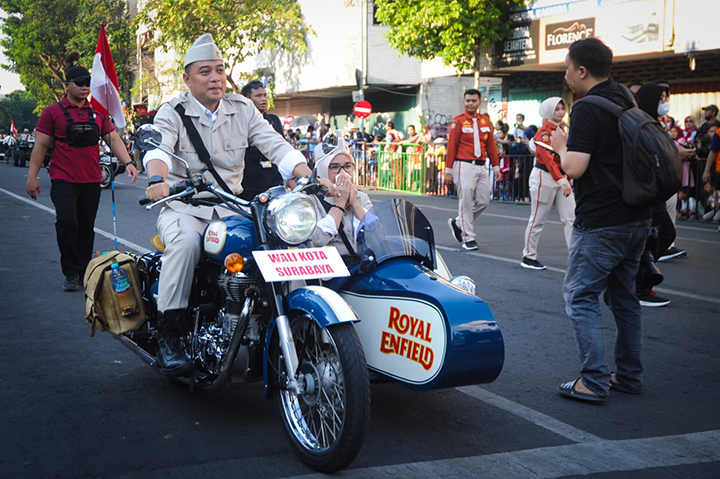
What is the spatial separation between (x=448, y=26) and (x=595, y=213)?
1890 centimetres

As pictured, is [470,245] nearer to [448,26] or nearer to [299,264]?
[299,264]

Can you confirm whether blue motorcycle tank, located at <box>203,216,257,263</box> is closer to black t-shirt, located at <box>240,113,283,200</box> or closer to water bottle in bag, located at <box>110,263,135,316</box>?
water bottle in bag, located at <box>110,263,135,316</box>

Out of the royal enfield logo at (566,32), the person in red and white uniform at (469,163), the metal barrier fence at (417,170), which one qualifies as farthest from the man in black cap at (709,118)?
the person in red and white uniform at (469,163)

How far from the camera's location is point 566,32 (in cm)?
2023

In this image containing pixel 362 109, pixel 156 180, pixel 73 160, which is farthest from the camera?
pixel 362 109

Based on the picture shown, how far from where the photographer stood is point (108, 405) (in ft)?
14.7

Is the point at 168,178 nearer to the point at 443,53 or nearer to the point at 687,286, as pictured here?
the point at 687,286

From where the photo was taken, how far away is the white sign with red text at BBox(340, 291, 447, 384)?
3645mm

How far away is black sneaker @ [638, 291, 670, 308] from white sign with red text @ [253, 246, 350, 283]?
4.22m

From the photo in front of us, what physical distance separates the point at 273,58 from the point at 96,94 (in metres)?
29.2

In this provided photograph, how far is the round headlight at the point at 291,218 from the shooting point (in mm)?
3639

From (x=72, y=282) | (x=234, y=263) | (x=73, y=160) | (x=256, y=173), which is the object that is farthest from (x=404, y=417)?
(x=73, y=160)

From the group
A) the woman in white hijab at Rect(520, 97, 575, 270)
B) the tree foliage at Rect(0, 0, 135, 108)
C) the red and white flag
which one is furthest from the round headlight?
the tree foliage at Rect(0, 0, 135, 108)

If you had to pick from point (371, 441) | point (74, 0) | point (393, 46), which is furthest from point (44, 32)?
point (371, 441)
